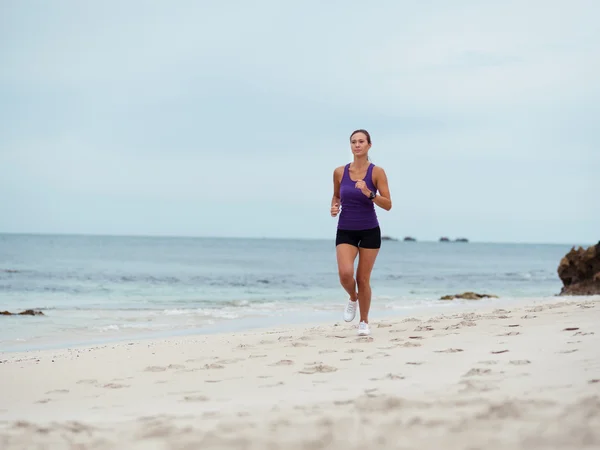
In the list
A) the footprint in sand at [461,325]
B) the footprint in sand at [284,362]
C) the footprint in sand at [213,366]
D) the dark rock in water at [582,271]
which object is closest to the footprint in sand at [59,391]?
the footprint in sand at [213,366]

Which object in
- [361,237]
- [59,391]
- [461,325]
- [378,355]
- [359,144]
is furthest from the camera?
[461,325]

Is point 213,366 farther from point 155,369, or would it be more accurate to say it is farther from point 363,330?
point 363,330

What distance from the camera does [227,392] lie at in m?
4.27

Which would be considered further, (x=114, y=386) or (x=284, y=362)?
(x=284, y=362)

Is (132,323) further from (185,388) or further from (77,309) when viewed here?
(185,388)

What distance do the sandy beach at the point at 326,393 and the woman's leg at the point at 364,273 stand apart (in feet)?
1.30

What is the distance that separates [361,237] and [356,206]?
0.34 m

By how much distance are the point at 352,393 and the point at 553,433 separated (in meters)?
1.37

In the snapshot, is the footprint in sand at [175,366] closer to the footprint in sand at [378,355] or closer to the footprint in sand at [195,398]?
the footprint in sand at [195,398]

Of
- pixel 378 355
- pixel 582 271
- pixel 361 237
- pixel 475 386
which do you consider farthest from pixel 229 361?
pixel 582 271

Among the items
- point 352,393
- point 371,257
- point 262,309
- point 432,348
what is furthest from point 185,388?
point 262,309

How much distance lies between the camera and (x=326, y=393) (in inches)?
157

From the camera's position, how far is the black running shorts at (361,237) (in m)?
6.56

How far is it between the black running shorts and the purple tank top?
5 centimetres
